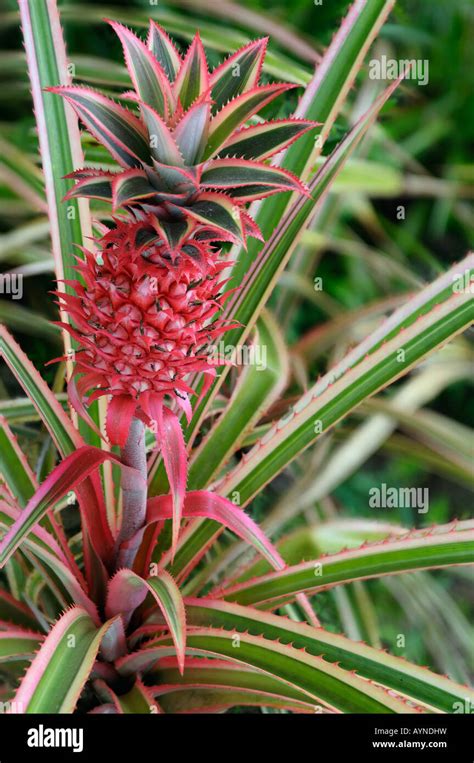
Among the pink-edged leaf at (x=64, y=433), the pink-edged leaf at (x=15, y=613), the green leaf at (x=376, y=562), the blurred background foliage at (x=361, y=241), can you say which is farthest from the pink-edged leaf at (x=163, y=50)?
the pink-edged leaf at (x=15, y=613)

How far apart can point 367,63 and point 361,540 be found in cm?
96

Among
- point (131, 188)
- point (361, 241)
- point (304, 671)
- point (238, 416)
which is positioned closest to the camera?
point (131, 188)

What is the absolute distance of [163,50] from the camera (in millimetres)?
619

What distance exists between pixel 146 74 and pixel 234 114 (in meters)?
0.08

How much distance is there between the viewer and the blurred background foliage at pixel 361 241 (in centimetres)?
111

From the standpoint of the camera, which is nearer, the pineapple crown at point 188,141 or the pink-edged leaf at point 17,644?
the pineapple crown at point 188,141

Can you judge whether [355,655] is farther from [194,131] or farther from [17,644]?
[194,131]

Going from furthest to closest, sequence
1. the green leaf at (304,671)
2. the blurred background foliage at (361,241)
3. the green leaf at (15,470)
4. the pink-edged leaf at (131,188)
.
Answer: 1. the blurred background foliage at (361,241)
2. the green leaf at (15,470)
3. the green leaf at (304,671)
4. the pink-edged leaf at (131,188)

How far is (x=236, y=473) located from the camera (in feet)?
2.59

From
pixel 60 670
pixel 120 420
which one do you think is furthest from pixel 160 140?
pixel 60 670

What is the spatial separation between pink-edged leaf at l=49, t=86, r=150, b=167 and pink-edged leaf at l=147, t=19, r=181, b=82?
80mm

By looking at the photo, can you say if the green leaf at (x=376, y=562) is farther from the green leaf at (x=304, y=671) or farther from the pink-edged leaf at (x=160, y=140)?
the pink-edged leaf at (x=160, y=140)

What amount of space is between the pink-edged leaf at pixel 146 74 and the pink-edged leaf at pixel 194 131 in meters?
0.03

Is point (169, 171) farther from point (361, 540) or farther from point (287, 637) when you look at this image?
point (361, 540)
